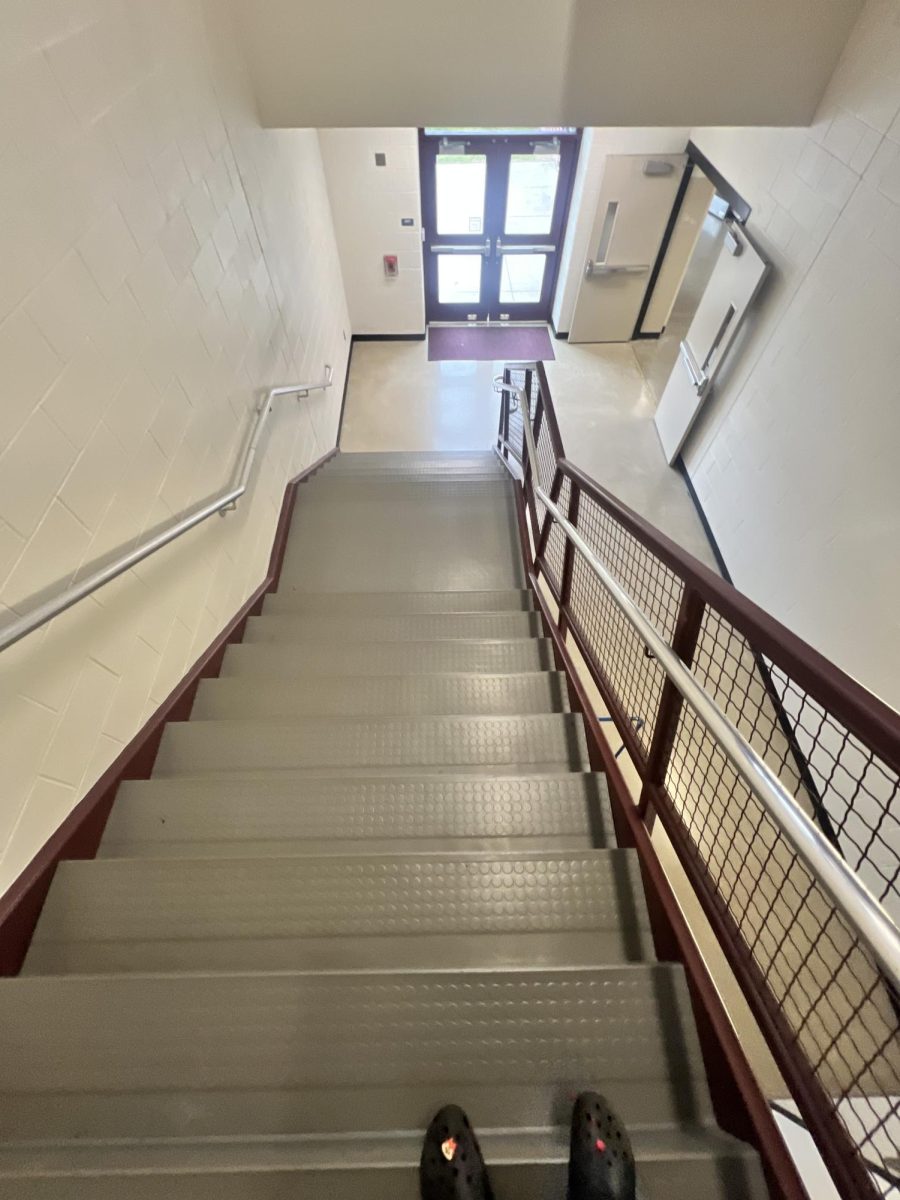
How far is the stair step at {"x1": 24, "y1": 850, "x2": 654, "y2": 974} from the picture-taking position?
1.27 m

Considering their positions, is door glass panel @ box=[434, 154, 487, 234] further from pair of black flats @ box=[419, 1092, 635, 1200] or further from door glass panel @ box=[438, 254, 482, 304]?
pair of black flats @ box=[419, 1092, 635, 1200]

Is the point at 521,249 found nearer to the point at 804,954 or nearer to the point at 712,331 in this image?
the point at 712,331

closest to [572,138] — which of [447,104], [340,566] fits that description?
[447,104]

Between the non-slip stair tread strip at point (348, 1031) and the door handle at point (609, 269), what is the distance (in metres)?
5.68

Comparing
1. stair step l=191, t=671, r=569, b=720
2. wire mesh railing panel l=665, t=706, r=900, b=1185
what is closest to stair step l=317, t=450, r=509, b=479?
stair step l=191, t=671, r=569, b=720

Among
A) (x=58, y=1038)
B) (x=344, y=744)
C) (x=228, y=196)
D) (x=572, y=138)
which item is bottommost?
(x=58, y=1038)

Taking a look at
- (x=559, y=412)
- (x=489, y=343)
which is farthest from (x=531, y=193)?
(x=559, y=412)

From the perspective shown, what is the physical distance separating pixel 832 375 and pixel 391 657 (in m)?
2.42

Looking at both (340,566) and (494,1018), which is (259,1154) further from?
(340,566)

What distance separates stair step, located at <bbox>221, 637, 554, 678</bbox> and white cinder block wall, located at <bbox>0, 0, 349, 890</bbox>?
8.3 inches

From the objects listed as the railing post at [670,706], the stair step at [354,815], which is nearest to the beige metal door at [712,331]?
the railing post at [670,706]

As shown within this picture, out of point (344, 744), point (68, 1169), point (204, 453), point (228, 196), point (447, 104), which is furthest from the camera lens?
point (447, 104)

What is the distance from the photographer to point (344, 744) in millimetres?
1855

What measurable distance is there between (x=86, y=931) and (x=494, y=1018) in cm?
93
